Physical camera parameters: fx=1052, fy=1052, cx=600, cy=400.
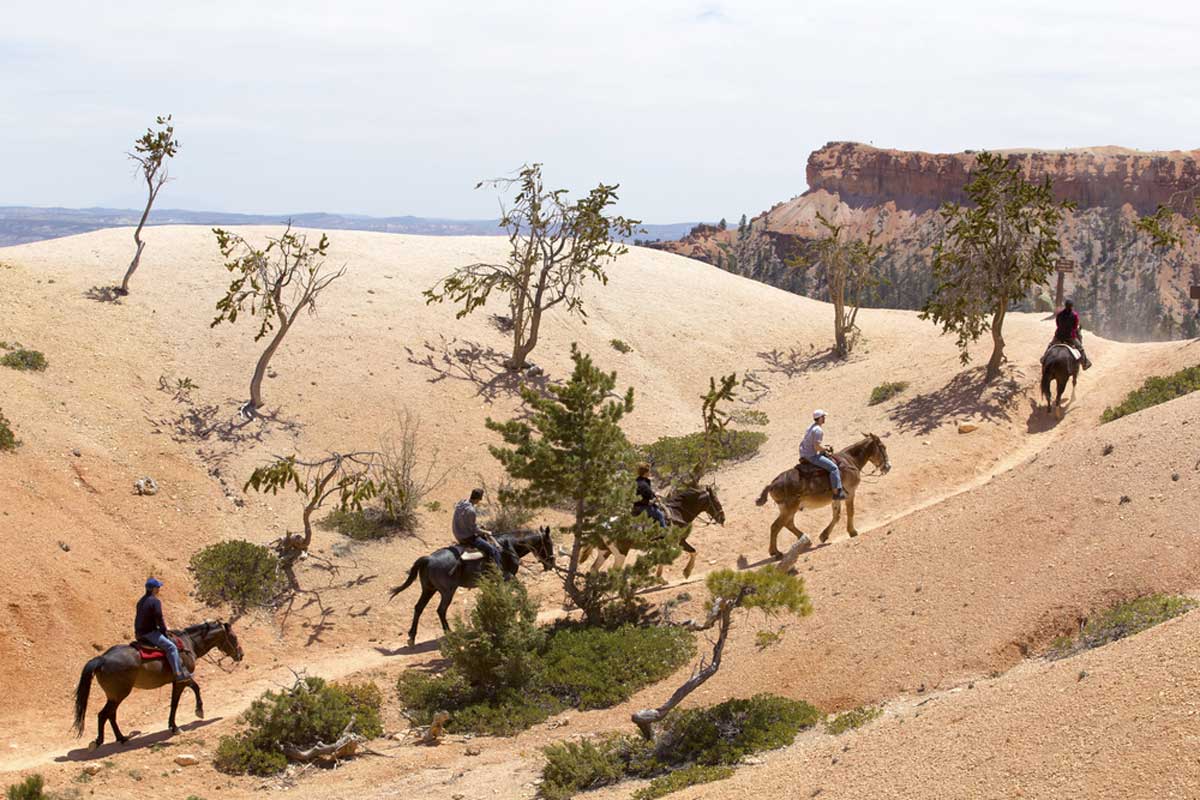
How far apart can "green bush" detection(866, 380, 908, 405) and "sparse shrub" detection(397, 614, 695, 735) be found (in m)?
16.2

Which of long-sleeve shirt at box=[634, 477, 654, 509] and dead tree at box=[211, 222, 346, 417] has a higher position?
dead tree at box=[211, 222, 346, 417]

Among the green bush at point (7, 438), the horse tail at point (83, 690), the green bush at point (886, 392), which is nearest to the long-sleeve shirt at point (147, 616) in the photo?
the horse tail at point (83, 690)

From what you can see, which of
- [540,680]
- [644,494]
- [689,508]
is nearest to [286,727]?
[540,680]

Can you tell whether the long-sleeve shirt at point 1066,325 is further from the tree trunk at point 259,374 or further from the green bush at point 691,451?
the tree trunk at point 259,374

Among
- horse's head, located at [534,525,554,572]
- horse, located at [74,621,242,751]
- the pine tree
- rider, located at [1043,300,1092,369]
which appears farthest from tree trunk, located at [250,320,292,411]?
rider, located at [1043,300,1092,369]

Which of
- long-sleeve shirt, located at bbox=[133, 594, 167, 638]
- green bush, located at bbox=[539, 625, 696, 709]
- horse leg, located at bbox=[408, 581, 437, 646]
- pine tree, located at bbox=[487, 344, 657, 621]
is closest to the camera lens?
long-sleeve shirt, located at bbox=[133, 594, 167, 638]

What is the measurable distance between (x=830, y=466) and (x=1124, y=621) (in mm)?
7791

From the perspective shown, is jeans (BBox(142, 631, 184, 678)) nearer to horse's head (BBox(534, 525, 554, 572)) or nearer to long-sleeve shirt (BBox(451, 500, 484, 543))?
long-sleeve shirt (BBox(451, 500, 484, 543))

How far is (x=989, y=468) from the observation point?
25.7 meters

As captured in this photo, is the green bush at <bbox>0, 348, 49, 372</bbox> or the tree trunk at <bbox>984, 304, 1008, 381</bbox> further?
the tree trunk at <bbox>984, 304, 1008, 381</bbox>

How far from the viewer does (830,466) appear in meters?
20.2

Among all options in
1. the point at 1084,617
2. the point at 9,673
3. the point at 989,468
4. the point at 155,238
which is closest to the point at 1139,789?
the point at 1084,617

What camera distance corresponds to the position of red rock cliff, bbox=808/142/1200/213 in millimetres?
105062

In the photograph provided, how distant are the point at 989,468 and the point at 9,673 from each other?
2112 cm
